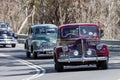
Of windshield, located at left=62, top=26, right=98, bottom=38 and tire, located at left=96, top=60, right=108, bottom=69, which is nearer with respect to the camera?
tire, located at left=96, top=60, right=108, bottom=69

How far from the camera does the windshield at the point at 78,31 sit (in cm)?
2050

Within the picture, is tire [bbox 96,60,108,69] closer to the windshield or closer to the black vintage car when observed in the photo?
the windshield

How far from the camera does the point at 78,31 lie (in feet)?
67.5

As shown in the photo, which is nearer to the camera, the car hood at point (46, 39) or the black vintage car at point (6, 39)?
the car hood at point (46, 39)

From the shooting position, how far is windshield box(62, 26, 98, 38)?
20500 mm

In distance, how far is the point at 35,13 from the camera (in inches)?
2064

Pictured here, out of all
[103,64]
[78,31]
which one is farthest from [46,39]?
[103,64]

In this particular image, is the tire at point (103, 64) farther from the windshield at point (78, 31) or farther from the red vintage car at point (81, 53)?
the windshield at point (78, 31)

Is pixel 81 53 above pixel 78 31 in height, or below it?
below

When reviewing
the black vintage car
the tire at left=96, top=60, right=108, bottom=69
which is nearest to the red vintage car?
the tire at left=96, top=60, right=108, bottom=69

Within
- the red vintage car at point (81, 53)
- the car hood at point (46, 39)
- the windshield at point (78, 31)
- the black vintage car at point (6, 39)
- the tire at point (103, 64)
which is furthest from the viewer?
the black vintage car at point (6, 39)

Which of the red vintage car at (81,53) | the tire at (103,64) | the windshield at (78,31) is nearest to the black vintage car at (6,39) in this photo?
the windshield at (78,31)

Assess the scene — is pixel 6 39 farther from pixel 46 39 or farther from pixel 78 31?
pixel 78 31

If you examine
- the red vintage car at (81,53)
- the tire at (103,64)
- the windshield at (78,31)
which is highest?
the windshield at (78,31)
